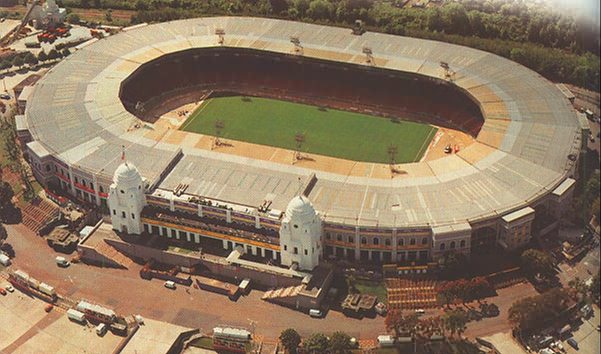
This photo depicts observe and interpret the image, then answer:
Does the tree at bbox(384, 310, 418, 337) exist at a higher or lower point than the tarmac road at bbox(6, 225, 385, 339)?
higher

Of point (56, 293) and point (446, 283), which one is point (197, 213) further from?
point (446, 283)

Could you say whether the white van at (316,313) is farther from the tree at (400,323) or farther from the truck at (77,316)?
the truck at (77,316)

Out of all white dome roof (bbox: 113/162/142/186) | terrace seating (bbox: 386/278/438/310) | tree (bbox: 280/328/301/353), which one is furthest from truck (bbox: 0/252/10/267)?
terrace seating (bbox: 386/278/438/310)

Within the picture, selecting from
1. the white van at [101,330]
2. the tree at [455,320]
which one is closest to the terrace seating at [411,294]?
the tree at [455,320]

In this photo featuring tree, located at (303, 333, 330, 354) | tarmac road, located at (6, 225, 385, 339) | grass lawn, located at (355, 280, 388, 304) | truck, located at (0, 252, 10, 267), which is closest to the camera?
tree, located at (303, 333, 330, 354)

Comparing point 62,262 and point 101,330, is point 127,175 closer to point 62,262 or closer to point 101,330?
point 62,262

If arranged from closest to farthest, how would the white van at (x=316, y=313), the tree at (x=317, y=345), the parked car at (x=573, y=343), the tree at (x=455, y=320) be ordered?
the tree at (x=317, y=345) → the tree at (x=455, y=320) → the parked car at (x=573, y=343) → the white van at (x=316, y=313)

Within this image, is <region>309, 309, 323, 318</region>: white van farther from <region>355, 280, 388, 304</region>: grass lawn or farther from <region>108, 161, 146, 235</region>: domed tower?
<region>108, 161, 146, 235</region>: domed tower
